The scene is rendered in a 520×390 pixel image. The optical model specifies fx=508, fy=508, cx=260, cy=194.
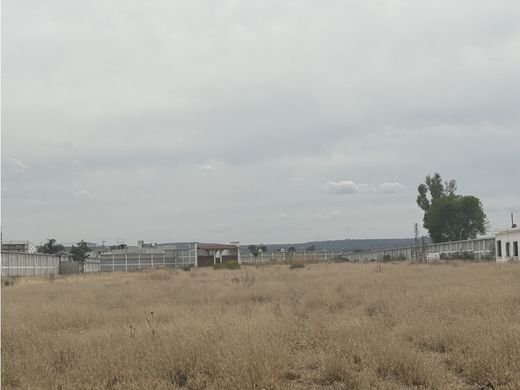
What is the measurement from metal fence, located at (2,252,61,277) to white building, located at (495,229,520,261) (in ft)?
155

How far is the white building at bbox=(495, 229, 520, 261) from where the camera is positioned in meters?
42.0

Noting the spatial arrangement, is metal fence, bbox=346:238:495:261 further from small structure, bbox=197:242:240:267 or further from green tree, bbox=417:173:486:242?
small structure, bbox=197:242:240:267

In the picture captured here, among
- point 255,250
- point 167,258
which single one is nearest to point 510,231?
point 167,258

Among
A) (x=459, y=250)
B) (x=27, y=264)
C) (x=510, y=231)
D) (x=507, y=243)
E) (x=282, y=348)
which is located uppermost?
(x=510, y=231)

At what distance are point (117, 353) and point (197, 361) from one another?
1.39 m

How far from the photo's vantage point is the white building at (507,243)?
42.0 meters

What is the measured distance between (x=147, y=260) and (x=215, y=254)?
15749 mm

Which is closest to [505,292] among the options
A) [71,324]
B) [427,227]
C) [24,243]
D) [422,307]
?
[422,307]

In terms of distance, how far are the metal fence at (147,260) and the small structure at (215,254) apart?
10.5 feet

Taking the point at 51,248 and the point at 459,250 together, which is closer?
the point at 459,250

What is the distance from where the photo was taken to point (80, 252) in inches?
3738

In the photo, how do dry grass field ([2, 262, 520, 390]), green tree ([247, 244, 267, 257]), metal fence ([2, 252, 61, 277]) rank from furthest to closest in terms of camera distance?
green tree ([247, 244, 267, 257]) → metal fence ([2, 252, 61, 277]) → dry grass field ([2, 262, 520, 390])

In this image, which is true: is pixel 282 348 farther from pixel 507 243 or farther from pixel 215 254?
pixel 215 254

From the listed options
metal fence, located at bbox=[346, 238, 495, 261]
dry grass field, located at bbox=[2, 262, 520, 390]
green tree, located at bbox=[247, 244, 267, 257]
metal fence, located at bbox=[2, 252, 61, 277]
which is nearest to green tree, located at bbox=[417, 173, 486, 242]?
metal fence, located at bbox=[346, 238, 495, 261]
